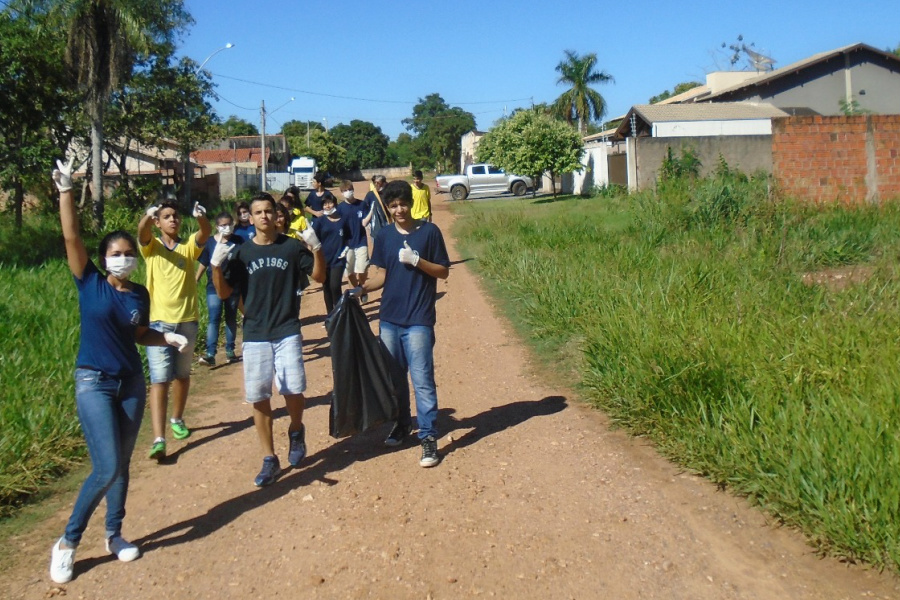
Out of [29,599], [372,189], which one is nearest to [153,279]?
[29,599]

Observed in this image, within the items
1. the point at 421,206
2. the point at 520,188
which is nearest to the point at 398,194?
the point at 421,206

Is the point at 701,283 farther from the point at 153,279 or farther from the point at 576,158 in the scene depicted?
the point at 576,158

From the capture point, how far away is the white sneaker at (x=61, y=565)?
4453 millimetres

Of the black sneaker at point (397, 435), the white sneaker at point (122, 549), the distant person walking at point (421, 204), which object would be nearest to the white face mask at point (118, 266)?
the white sneaker at point (122, 549)

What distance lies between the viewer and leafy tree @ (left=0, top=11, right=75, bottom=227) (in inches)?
837

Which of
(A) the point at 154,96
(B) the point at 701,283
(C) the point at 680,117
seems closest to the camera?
(B) the point at 701,283

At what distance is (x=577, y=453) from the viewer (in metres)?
6.14

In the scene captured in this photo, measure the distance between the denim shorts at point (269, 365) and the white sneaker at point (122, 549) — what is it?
3.85 ft

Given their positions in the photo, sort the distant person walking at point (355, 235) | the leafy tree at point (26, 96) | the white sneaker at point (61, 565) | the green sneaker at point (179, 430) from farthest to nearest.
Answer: the leafy tree at point (26, 96), the distant person walking at point (355, 235), the green sneaker at point (179, 430), the white sneaker at point (61, 565)

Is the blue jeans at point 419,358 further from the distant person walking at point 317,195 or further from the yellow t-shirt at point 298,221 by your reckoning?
the yellow t-shirt at point 298,221

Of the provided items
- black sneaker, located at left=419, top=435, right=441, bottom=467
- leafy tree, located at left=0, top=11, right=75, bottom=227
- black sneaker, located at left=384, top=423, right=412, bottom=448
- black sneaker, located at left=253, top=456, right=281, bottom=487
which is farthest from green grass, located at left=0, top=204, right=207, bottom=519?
leafy tree, located at left=0, top=11, right=75, bottom=227

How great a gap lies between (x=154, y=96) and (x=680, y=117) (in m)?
18.9

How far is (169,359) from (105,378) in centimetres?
178

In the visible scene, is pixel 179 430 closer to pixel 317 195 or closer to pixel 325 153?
pixel 317 195
